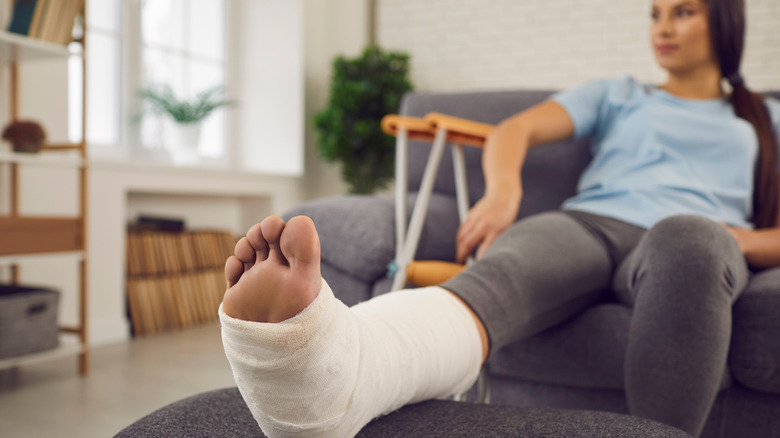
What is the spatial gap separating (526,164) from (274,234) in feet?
4.13

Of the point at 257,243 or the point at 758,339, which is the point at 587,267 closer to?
the point at 758,339

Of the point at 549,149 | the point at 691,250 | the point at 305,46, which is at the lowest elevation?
the point at 691,250

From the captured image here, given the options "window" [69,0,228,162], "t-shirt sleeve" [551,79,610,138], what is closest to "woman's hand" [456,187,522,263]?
"t-shirt sleeve" [551,79,610,138]

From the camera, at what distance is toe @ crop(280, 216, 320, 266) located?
0.60 meters

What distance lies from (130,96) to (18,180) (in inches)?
40.8

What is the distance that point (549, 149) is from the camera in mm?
1764

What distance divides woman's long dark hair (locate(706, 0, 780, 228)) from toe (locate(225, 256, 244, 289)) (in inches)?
46.8

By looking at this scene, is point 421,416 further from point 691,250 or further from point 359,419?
point 691,250

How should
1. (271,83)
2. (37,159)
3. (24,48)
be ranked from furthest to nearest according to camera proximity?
1. (271,83)
2. (24,48)
3. (37,159)

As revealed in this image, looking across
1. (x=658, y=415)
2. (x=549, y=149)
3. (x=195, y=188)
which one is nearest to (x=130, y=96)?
(x=195, y=188)

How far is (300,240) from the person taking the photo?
60 centimetres

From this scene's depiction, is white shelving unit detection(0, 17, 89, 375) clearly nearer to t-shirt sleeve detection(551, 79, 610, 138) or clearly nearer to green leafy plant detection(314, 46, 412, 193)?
t-shirt sleeve detection(551, 79, 610, 138)

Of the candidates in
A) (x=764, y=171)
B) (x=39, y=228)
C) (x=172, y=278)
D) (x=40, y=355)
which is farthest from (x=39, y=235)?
(x=764, y=171)

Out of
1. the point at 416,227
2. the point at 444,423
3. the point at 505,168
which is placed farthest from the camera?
the point at 416,227
